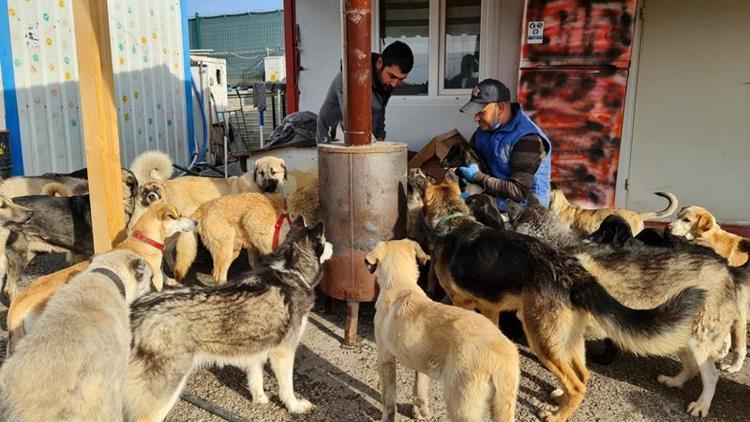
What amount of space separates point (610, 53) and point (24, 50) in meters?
8.12

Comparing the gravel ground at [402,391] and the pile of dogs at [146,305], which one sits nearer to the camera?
the pile of dogs at [146,305]

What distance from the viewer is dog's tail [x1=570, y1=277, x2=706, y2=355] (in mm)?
2828

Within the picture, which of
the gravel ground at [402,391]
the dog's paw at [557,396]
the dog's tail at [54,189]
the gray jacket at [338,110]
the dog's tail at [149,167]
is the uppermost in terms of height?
the gray jacket at [338,110]

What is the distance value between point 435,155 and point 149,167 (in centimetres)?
335

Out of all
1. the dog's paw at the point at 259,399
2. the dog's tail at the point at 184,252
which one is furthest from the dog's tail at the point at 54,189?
the dog's paw at the point at 259,399

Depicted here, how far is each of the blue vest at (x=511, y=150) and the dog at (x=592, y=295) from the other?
1042 mm

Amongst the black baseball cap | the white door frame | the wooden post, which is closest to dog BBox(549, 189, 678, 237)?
the black baseball cap

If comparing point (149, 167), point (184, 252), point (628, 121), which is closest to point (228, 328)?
point (184, 252)

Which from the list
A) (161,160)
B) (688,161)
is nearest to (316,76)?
(161,160)

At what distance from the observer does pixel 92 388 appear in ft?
7.97

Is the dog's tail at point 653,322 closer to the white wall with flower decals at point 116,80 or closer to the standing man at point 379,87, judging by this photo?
the standing man at point 379,87

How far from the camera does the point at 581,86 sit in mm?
6410

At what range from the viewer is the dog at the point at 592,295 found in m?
2.93

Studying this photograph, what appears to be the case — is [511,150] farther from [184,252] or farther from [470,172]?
[184,252]
